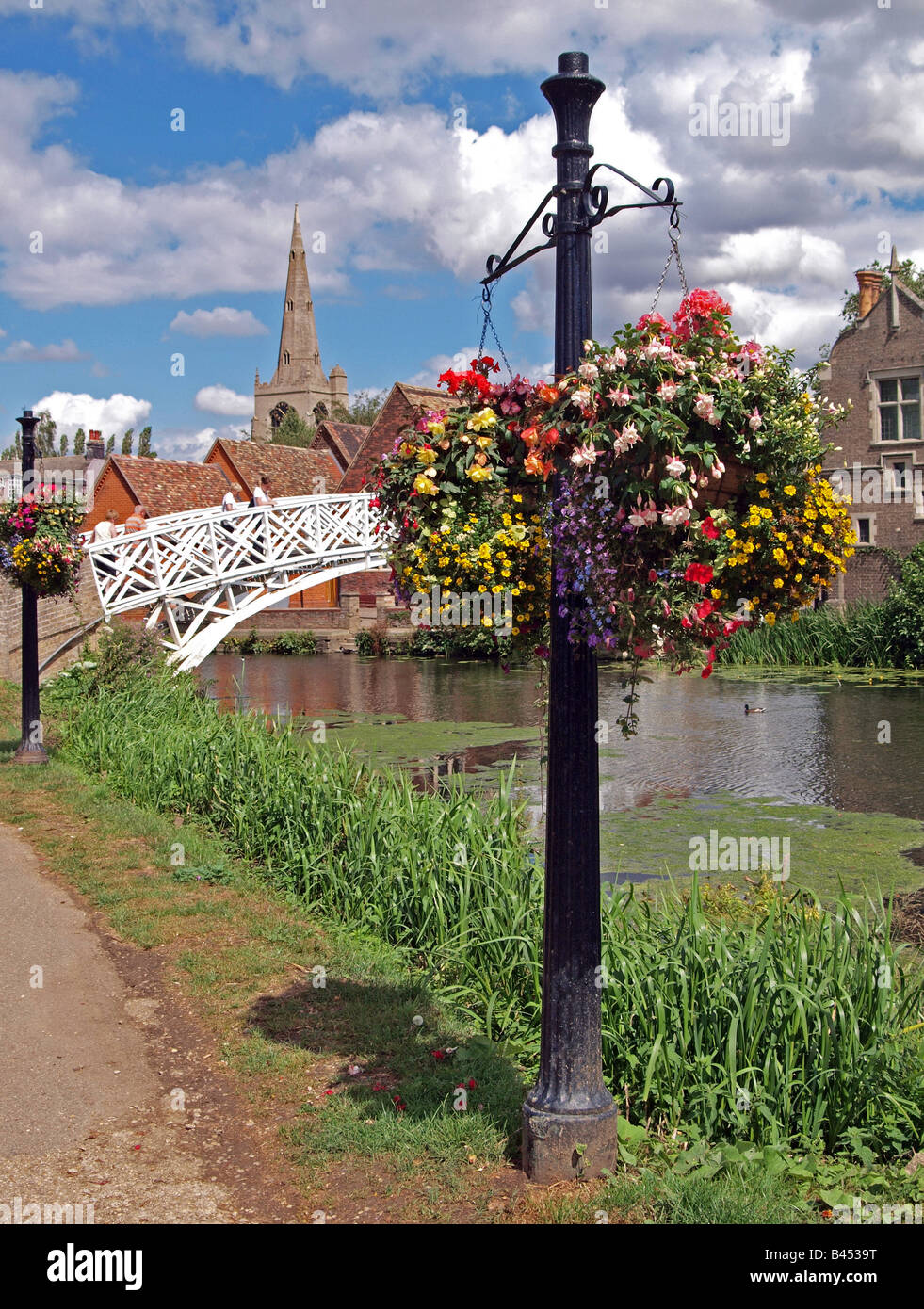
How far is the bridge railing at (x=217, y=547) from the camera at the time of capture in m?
18.1

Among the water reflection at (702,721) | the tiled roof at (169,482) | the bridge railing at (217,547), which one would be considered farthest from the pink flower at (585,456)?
the tiled roof at (169,482)

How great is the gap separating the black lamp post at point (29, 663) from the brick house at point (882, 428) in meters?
19.9

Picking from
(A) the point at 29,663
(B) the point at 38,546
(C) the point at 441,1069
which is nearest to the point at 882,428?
(B) the point at 38,546

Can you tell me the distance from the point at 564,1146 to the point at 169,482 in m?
39.0

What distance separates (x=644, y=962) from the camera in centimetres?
477

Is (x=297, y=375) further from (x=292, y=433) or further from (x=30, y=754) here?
(x=30, y=754)

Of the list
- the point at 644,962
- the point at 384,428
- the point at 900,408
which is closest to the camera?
the point at 644,962

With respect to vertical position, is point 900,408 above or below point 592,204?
above

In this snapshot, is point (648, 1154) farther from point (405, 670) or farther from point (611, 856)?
point (405, 670)

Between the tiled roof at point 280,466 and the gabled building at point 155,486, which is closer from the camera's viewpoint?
the gabled building at point 155,486

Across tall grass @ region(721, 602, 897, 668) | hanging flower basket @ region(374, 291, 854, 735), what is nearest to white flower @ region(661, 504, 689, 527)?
hanging flower basket @ region(374, 291, 854, 735)

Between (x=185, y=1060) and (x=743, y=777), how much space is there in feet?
28.8

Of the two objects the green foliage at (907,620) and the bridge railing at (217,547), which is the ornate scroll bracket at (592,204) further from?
the green foliage at (907,620)
